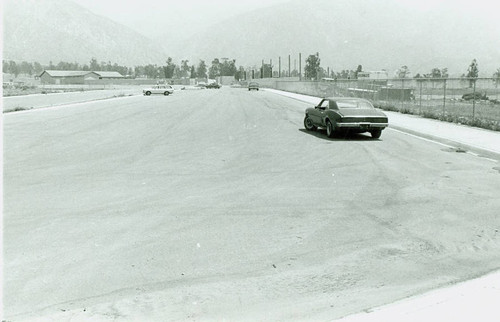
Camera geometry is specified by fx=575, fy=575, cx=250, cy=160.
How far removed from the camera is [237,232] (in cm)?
732

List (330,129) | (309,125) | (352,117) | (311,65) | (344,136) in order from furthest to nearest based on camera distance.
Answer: (311,65) → (309,125) → (344,136) → (330,129) → (352,117)

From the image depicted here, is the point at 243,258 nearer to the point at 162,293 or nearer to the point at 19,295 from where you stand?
the point at 162,293

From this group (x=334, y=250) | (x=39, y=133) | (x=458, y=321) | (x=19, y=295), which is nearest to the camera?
(x=458, y=321)

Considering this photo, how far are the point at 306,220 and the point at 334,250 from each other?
136cm

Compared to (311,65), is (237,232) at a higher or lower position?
lower

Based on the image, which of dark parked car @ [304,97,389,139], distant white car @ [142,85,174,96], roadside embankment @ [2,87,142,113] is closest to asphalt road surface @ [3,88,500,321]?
dark parked car @ [304,97,389,139]

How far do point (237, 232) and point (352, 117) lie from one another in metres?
11.1

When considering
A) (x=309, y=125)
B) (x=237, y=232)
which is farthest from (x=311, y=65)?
(x=237, y=232)

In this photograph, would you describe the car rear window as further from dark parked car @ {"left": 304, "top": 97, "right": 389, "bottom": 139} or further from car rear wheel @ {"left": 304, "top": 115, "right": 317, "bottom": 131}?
car rear wheel @ {"left": 304, "top": 115, "right": 317, "bottom": 131}

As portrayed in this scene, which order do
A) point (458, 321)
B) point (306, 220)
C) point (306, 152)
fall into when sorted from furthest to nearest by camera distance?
point (306, 152) < point (306, 220) < point (458, 321)

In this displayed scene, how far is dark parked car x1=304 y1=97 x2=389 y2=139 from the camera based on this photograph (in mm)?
17797

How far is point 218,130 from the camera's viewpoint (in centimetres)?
2158

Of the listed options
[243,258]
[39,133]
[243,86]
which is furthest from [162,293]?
[243,86]

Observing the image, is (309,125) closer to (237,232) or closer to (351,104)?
(351,104)
